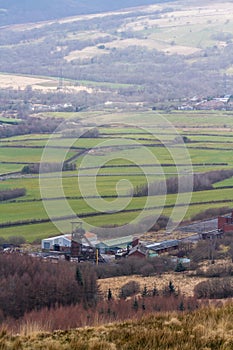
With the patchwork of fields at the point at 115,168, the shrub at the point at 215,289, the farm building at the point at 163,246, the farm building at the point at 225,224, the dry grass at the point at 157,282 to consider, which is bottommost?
the shrub at the point at 215,289

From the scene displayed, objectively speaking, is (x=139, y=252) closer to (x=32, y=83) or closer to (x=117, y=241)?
(x=117, y=241)

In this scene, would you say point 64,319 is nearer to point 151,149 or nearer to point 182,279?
point 182,279

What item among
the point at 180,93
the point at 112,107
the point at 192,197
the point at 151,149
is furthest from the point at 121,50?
the point at 192,197

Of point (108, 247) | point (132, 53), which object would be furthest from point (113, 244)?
point (132, 53)

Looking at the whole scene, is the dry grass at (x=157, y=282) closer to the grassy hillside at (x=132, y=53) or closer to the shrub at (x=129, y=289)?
the shrub at (x=129, y=289)

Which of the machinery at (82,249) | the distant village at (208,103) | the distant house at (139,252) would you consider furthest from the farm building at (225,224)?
the distant village at (208,103)

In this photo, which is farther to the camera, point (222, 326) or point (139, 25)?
point (139, 25)
